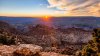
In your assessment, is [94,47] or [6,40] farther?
[6,40]

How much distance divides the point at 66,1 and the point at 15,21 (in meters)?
1.67

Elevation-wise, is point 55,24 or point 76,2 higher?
point 76,2

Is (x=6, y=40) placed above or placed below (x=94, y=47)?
below

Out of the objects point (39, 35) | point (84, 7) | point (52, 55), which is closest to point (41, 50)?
point (52, 55)

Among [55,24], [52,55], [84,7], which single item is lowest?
[52,55]

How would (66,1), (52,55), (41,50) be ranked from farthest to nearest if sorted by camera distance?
1. (66,1)
2. (41,50)
3. (52,55)

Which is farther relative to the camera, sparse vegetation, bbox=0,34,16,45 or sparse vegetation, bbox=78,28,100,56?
sparse vegetation, bbox=0,34,16,45

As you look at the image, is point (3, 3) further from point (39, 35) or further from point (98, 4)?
point (98, 4)

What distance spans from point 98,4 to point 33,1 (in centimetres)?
184

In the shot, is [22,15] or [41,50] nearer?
[41,50]

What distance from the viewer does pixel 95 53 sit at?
18.4 ft

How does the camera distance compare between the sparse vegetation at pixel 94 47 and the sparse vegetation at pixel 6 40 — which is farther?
the sparse vegetation at pixel 6 40

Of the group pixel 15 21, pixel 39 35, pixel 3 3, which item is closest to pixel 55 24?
pixel 39 35

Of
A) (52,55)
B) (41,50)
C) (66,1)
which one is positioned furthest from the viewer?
(66,1)
